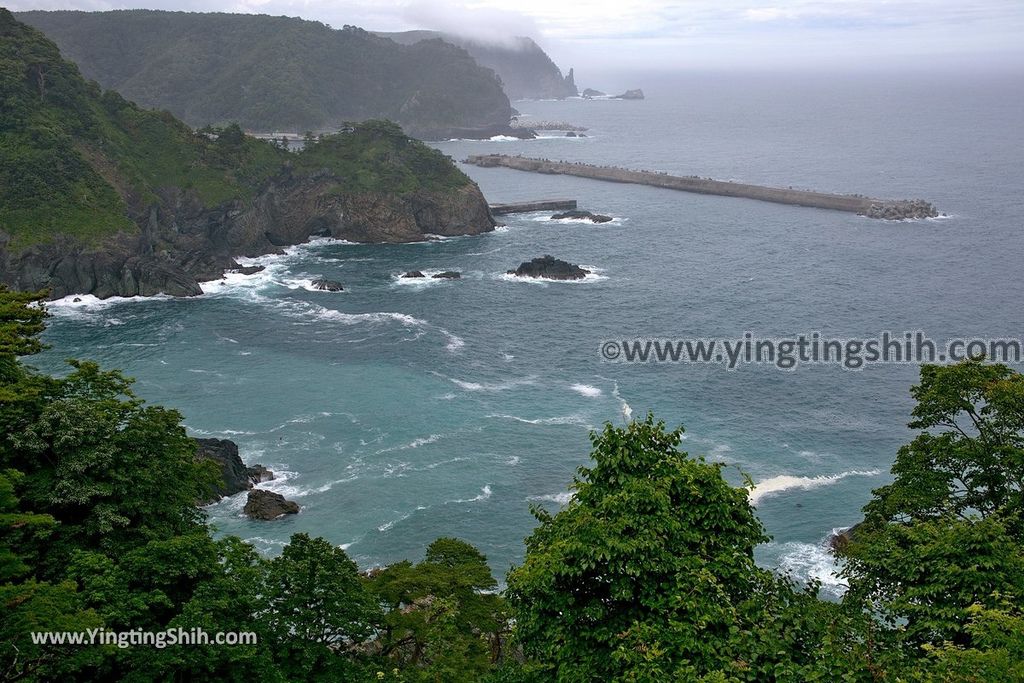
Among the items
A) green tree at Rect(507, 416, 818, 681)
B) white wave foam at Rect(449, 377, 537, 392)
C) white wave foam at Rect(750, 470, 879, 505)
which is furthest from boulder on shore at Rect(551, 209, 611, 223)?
green tree at Rect(507, 416, 818, 681)

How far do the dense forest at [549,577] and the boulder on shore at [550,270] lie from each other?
269 ft

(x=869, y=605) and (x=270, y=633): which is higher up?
(x=869, y=605)

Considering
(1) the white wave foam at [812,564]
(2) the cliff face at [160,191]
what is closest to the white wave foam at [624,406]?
(1) the white wave foam at [812,564]

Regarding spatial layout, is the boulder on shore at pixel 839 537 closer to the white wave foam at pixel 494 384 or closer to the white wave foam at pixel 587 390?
the white wave foam at pixel 587 390

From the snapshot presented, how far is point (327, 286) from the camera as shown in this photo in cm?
12131

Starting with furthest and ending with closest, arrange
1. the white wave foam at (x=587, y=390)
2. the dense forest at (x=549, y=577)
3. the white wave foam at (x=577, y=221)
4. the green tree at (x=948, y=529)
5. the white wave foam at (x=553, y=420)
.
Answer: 1. the white wave foam at (x=577, y=221)
2. the white wave foam at (x=587, y=390)
3. the white wave foam at (x=553, y=420)
4. the green tree at (x=948, y=529)
5. the dense forest at (x=549, y=577)

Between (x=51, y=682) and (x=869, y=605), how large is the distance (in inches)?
1004

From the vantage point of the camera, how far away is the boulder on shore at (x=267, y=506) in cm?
6291

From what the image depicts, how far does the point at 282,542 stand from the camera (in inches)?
2354

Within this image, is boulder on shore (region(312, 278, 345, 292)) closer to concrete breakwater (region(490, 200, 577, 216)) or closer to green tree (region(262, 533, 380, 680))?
concrete breakwater (region(490, 200, 577, 216))

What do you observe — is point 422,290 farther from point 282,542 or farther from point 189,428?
point 282,542

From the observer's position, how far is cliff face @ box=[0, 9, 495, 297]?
116 m

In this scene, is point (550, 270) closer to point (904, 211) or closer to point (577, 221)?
point (577, 221)

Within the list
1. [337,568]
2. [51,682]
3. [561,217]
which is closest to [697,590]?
[337,568]
